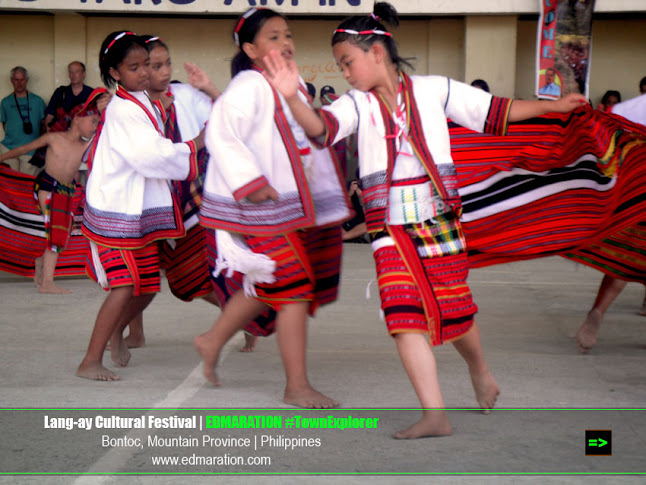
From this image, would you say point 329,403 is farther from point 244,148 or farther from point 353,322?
point 353,322

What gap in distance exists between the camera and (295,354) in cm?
376

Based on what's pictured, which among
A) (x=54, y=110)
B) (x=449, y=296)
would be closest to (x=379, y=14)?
(x=449, y=296)

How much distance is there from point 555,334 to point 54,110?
8.64 meters

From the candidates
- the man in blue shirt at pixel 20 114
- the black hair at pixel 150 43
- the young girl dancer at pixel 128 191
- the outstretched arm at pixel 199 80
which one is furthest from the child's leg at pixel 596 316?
the man in blue shirt at pixel 20 114

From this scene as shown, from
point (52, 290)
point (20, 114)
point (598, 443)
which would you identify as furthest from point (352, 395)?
point (20, 114)

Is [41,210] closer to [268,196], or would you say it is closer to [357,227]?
[357,227]

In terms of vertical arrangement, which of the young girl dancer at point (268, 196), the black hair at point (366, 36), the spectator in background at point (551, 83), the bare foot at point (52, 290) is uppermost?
the spectator in background at point (551, 83)

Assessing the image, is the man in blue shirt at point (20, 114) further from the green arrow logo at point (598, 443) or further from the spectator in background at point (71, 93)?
the green arrow logo at point (598, 443)

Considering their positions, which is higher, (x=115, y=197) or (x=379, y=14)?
(x=379, y=14)

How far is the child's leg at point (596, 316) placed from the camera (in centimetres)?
484

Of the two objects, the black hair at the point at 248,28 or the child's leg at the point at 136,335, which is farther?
the child's leg at the point at 136,335

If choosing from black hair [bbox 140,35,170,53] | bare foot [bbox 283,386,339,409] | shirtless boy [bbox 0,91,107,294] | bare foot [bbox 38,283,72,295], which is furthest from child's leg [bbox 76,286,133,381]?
shirtless boy [bbox 0,91,107,294]

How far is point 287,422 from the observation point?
350 cm

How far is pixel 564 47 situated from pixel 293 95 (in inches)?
391
